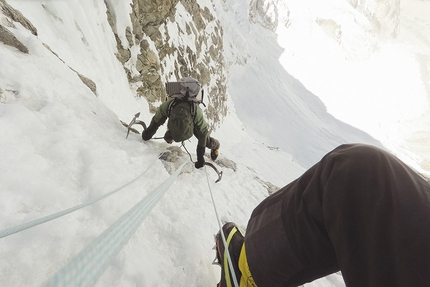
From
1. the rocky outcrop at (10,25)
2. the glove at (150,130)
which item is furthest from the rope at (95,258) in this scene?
the rocky outcrop at (10,25)

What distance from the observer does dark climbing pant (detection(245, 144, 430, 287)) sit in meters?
0.73

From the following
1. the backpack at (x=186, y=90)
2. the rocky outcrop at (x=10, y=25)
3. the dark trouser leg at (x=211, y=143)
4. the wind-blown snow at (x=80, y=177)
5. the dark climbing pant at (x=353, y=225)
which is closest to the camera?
the dark climbing pant at (x=353, y=225)

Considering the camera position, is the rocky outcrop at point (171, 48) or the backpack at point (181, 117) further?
the rocky outcrop at point (171, 48)

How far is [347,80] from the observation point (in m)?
33.1

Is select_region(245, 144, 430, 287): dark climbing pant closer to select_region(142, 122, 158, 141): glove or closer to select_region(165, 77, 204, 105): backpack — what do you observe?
select_region(165, 77, 204, 105): backpack

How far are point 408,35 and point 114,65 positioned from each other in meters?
58.9

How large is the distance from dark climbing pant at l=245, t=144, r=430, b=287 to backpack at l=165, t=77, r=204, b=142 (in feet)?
7.78

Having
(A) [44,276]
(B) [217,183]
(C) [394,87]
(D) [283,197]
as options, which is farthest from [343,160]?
(C) [394,87]

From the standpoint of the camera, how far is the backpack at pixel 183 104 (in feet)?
11.0

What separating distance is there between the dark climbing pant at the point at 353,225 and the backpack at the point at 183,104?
7.78ft

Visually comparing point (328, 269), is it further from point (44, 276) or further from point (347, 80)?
point (347, 80)

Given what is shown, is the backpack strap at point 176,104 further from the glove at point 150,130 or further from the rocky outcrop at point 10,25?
the rocky outcrop at point 10,25

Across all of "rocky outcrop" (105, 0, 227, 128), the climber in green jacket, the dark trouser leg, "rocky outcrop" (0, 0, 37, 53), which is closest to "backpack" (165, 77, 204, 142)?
the climber in green jacket

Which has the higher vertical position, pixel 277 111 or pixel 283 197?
pixel 283 197
